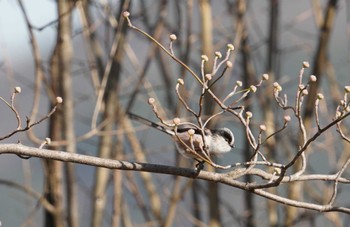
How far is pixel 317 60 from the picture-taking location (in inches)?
184

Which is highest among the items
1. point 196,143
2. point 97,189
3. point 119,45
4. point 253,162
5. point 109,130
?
point 119,45

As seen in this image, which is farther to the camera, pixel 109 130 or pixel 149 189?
pixel 149 189

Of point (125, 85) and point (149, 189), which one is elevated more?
point (125, 85)

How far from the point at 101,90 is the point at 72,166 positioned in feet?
1.69

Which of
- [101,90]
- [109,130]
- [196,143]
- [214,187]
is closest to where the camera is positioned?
[196,143]

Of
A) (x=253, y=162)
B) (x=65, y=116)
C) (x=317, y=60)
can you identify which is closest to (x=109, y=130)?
(x=65, y=116)

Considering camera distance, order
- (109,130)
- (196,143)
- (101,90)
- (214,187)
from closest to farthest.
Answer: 1. (196,143)
2. (101,90)
3. (109,130)
4. (214,187)

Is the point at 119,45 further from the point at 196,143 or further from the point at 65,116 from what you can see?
the point at 196,143

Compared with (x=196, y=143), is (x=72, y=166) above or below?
above

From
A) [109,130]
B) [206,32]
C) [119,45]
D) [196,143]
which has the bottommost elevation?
[196,143]

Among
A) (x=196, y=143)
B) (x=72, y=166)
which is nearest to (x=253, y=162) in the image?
(x=196, y=143)

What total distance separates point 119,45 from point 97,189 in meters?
0.86

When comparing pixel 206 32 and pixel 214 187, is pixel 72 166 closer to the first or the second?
pixel 214 187

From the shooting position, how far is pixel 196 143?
274 cm
